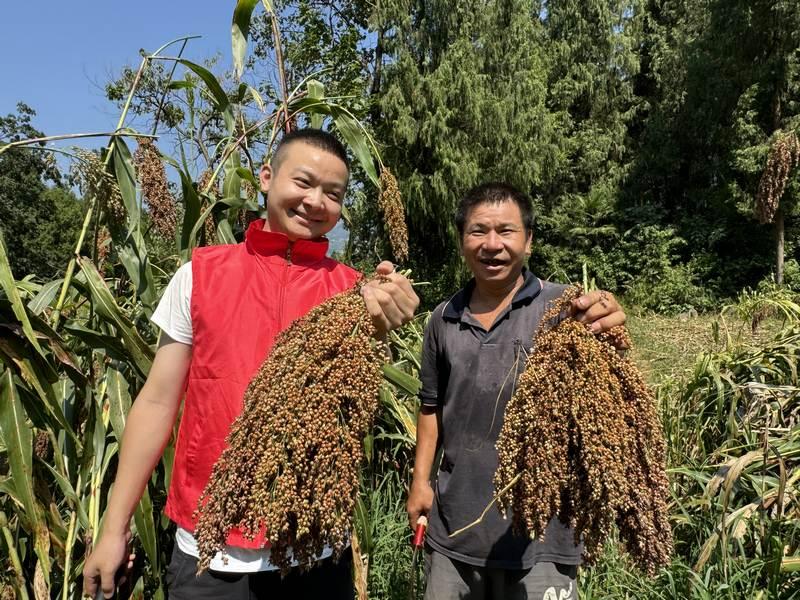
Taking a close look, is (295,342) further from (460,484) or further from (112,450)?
(112,450)

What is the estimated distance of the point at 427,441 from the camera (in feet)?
6.41

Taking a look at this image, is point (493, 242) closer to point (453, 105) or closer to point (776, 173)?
point (453, 105)

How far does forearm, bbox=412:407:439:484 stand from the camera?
1928 mm

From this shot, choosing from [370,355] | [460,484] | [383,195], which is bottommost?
[460,484]

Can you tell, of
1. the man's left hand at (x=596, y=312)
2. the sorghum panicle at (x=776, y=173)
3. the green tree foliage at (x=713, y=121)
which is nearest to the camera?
the man's left hand at (x=596, y=312)

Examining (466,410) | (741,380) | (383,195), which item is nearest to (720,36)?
(741,380)

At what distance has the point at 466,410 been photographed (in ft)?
5.75

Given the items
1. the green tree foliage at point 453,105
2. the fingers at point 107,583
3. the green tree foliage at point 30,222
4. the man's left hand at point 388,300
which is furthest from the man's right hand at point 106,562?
the green tree foliage at point 30,222

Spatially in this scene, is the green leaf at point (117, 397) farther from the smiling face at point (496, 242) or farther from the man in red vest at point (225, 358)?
the smiling face at point (496, 242)

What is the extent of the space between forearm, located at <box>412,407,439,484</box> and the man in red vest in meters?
0.51

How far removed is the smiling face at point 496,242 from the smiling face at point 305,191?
493mm

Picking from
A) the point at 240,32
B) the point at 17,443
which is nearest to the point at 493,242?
the point at 17,443

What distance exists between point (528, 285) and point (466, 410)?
17.5 inches

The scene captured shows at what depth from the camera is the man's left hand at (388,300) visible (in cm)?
114
